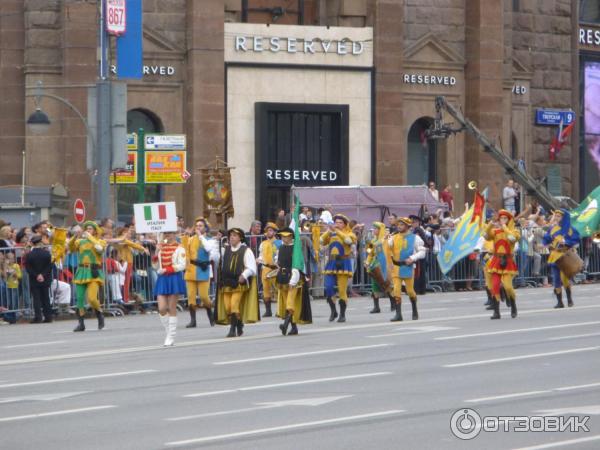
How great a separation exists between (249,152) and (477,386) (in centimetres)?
3073

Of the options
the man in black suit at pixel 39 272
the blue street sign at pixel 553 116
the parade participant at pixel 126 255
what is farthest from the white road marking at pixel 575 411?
the blue street sign at pixel 553 116

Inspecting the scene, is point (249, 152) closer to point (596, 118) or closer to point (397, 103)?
point (397, 103)

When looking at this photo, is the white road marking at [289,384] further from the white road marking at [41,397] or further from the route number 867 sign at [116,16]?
the route number 867 sign at [116,16]

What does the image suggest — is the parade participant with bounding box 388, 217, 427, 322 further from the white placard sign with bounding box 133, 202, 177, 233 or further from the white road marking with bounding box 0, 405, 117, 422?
the white road marking with bounding box 0, 405, 117, 422

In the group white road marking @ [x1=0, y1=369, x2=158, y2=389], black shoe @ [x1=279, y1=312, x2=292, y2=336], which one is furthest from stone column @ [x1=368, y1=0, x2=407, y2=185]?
white road marking @ [x1=0, y1=369, x2=158, y2=389]

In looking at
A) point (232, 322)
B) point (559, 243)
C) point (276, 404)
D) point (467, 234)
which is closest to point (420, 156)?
point (467, 234)

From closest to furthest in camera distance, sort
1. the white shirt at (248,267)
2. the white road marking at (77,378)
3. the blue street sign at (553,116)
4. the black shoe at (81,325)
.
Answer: the white road marking at (77,378), the white shirt at (248,267), the black shoe at (81,325), the blue street sign at (553,116)

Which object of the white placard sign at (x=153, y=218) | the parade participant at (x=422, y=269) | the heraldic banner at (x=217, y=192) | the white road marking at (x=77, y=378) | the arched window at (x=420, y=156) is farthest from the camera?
the arched window at (x=420, y=156)

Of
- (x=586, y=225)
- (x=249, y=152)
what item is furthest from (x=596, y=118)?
(x=586, y=225)

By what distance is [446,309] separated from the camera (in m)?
30.1

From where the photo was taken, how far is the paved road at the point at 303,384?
13.1 metres

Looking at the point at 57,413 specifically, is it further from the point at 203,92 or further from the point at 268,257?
the point at 203,92

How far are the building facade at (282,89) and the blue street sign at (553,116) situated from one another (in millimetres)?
1278
